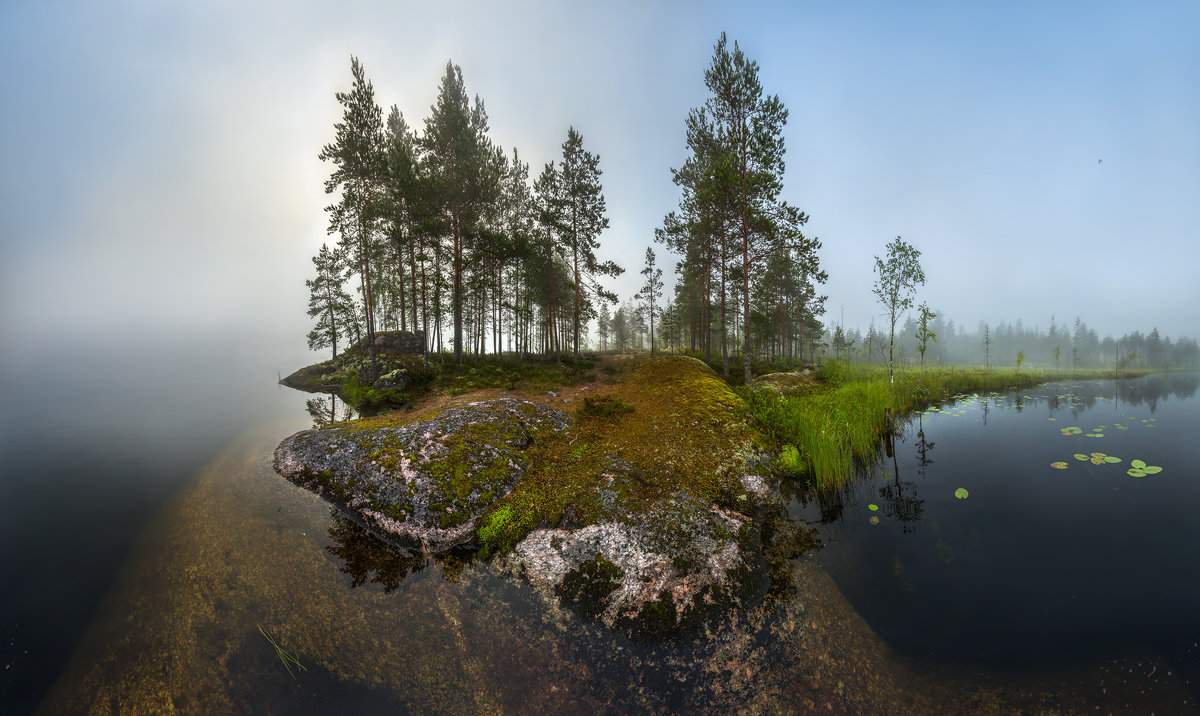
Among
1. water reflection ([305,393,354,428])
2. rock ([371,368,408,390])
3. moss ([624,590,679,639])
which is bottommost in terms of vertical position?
moss ([624,590,679,639])

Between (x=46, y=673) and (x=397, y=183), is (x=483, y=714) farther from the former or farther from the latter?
(x=397, y=183)

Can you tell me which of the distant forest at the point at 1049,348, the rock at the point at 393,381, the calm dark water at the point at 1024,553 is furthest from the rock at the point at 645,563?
the distant forest at the point at 1049,348

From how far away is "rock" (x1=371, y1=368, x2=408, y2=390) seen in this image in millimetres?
17047

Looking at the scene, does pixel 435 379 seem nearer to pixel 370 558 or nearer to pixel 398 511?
pixel 398 511

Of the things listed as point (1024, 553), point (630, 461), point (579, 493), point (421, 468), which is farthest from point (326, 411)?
point (1024, 553)

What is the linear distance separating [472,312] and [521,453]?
35.1 metres

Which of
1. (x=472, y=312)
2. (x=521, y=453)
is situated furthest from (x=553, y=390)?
(x=472, y=312)

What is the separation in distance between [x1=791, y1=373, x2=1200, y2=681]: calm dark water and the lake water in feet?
0.13

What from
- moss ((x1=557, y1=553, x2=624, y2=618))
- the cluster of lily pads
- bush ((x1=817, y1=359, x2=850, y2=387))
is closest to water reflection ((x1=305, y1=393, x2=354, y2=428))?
moss ((x1=557, y1=553, x2=624, y2=618))

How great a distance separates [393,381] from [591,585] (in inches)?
634

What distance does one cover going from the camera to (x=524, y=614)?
4766 millimetres

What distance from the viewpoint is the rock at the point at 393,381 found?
17047 mm

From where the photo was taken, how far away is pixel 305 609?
192 inches

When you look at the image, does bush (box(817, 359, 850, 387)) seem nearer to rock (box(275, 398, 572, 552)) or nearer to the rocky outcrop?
the rocky outcrop
